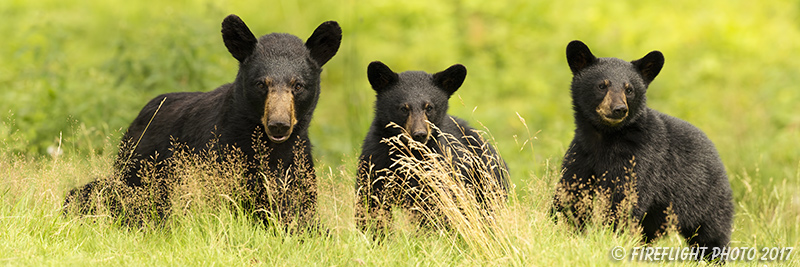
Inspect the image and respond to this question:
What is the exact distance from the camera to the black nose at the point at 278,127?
4.07m

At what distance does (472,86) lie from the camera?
11977 mm

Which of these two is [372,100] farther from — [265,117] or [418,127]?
[265,117]

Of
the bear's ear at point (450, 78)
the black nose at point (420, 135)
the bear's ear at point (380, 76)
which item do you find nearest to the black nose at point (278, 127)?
the black nose at point (420, 135)

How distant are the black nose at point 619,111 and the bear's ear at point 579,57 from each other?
18.6 inches

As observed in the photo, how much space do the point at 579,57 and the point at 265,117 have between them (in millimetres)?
2046

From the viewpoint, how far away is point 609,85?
4703mm

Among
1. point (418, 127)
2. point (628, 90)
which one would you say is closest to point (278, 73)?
point (418, 127)

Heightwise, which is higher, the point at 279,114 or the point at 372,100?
the point at 279,114

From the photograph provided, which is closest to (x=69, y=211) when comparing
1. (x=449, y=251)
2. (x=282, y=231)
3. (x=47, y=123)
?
(x=282, y=231)

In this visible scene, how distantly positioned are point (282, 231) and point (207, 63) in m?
4.13

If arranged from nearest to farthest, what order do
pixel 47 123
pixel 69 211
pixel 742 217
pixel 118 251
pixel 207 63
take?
pixel 118 251 → pixel 69 211 → pixel 742 217 → pixel 47 123 → pixel 207 63

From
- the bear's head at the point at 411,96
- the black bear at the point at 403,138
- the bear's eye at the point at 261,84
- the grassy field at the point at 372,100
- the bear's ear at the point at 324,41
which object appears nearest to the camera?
the grassy field at the point at 372,100

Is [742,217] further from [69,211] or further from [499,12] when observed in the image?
[499,12]

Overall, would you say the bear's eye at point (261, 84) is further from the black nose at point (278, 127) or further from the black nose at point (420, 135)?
the black nose at point (420, 135)
